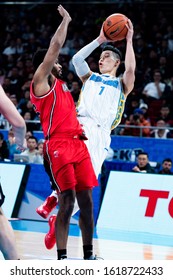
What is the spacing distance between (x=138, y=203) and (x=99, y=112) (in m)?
3.99

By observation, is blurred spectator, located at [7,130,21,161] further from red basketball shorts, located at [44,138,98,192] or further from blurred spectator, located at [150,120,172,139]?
red basketball shorts, located at [44,138,98,192]

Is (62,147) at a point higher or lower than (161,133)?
higher

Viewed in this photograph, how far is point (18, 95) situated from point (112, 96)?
11.2m

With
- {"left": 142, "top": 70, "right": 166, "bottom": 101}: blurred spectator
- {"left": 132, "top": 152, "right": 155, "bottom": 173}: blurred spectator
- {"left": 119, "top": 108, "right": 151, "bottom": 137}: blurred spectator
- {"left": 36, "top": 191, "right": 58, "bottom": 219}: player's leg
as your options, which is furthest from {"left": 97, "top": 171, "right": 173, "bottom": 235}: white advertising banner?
{"left": 142, "top": 70, "right": 166, "bottom": 101}: blurred spectator

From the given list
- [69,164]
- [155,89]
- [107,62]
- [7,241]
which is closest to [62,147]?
[69,164]

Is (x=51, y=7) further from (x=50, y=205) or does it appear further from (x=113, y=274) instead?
(x=113, y=274)

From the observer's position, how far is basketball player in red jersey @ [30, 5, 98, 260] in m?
7.33

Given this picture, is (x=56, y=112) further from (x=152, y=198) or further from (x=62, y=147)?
(x=152, y=198)

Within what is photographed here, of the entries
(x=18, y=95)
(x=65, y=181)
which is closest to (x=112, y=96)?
(x=65, y=181)

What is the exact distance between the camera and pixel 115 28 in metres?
8.39

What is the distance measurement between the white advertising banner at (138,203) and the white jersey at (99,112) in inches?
141

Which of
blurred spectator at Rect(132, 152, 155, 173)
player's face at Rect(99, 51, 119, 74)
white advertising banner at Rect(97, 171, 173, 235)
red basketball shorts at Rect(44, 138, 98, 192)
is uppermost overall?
player's face at Rect(99, 51, 119, 74)

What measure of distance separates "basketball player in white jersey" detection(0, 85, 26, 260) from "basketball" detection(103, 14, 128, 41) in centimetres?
299

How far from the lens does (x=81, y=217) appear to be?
7594 millimetres
